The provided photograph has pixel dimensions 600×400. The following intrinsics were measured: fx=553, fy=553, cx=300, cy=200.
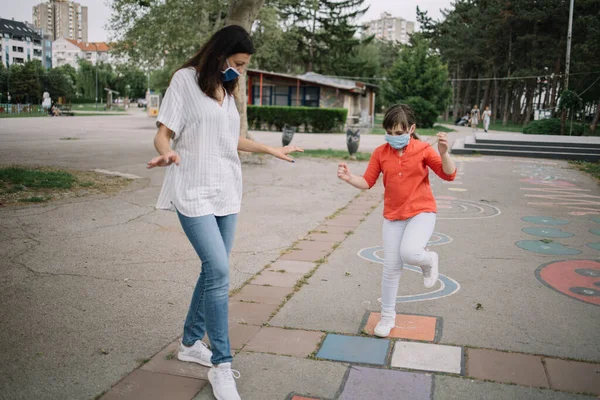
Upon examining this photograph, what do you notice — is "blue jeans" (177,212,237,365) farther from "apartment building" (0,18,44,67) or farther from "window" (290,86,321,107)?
"apartment building" (0,18,44,67)

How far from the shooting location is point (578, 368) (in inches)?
124

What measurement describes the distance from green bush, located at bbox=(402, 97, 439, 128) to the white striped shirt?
120ft

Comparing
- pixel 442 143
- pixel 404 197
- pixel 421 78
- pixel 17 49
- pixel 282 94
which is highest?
pixel 17 49

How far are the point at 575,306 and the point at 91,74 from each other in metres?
91.3

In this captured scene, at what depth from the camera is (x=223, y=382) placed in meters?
2.80

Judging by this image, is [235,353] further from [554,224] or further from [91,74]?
[91,74]

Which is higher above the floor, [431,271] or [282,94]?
[282,94]

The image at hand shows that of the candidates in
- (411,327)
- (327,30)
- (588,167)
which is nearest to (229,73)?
(411,327)

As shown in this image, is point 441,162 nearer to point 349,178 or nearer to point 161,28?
point 349,178

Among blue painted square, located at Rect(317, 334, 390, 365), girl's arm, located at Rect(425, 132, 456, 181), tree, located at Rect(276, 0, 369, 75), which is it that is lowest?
blue painted square, located at Rect(317, 334, 390, 365)

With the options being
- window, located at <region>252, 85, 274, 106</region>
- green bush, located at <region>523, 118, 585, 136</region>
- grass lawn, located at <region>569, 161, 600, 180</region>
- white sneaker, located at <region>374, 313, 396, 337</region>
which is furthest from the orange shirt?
window, located at <region>252, 85, 274, 106</region>

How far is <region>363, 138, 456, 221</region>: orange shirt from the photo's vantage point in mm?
3684

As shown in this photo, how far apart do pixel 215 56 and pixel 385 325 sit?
2.03 metres

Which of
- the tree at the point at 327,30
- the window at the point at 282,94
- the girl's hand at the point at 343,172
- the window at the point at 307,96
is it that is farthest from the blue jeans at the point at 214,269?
the tree at the point at 327,30
